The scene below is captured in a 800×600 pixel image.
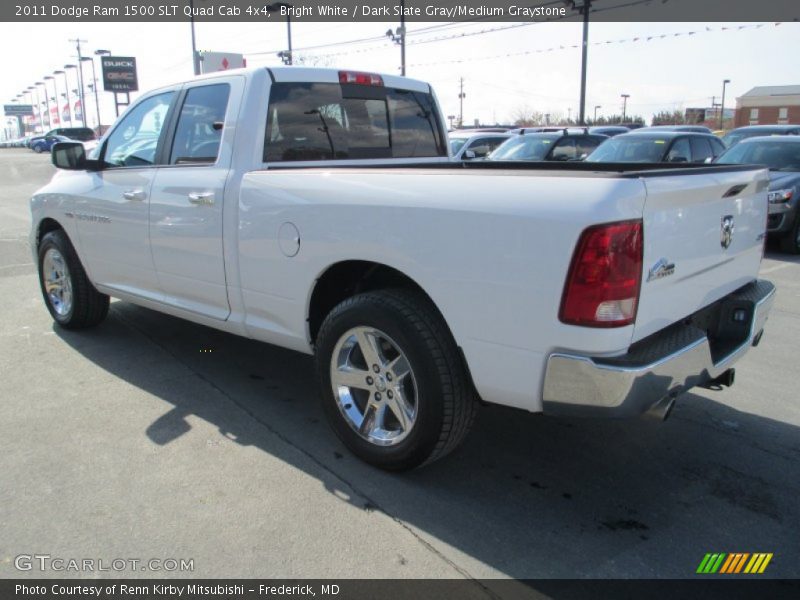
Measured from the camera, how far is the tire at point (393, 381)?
2908 mm

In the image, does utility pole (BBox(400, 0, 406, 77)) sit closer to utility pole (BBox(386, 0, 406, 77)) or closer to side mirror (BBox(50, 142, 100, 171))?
utility pole (BBox(386, 0, 406, 77))

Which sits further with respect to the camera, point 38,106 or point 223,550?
point 38,106

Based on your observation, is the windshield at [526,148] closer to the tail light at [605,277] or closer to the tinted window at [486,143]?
the tinted window at [486,143]

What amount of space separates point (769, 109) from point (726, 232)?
8159 centimetres

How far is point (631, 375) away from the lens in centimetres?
245

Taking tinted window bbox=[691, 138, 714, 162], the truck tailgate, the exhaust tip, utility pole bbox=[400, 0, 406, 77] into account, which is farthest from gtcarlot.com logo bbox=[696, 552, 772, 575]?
utility pole bbox=[400, 0, 406, 77]

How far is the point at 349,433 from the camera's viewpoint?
11.1ft

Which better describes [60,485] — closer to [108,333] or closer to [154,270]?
[154,270]

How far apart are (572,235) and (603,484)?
1.45 metres

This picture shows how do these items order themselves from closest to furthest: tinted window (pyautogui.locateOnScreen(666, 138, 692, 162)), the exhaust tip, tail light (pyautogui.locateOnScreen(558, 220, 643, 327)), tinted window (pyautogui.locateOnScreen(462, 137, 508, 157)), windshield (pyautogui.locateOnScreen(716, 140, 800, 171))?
tail light (pyautogui.locateOnScreen(558, 220, 643, 327)) < the exhaust tip < windshield (pyautogui.locateOnScreen(716, 140, 800, 171)) < tinted window (pyautogui.locateOnScreen(666, 138, 692, 162)) < tinted window (pyautogui.locateOnScreen(462, 137, 508, 157))

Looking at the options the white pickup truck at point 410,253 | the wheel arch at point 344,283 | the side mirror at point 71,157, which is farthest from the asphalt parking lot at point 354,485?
the side mirror at point 71,157

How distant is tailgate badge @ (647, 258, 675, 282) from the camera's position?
2.53 m

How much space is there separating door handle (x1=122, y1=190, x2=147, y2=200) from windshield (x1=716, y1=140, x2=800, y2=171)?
9.31 m

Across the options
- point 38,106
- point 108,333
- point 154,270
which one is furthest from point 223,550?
point 38,106
